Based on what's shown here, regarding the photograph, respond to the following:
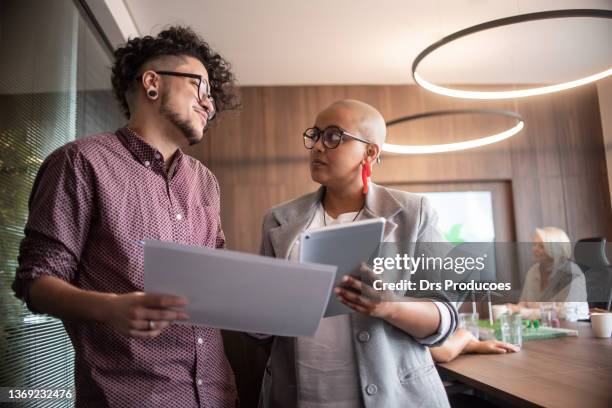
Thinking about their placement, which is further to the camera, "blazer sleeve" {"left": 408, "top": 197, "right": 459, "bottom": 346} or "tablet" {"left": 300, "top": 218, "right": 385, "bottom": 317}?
"blazer sleeve" {"left": 408, "top": 197, "right": 459, "bottom": 346}

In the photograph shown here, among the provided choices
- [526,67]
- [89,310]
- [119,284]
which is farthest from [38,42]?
[526,67]

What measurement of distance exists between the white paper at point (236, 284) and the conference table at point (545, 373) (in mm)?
782

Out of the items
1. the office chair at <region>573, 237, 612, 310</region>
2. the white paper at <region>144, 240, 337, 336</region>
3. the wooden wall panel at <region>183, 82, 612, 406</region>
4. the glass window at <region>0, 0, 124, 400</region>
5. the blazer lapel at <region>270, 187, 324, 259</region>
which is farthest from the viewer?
the wooden wall panel at <region>183, 82, 612, 406</region>

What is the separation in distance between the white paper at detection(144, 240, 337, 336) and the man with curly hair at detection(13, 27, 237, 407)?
0.04 metres

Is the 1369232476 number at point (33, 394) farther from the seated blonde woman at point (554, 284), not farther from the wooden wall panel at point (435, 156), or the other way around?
the wooden wall panel at point (435, 156)

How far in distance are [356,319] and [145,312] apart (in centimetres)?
61

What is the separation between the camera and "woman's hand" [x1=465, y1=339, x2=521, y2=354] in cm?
217

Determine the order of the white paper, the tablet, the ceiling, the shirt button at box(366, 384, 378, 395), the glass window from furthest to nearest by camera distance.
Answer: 1. the ceiling
2. the glass window
3. the shirt button at box(366, 384, 378, 395)
4. the tablet
5. the white paper

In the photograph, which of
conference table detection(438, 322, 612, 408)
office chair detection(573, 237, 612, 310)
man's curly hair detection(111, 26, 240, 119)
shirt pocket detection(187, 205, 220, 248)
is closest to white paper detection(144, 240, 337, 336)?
shirt pocket detection(187, 205, 220, 248)

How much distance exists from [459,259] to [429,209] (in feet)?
0.54

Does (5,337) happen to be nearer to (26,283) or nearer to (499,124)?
(26,283)

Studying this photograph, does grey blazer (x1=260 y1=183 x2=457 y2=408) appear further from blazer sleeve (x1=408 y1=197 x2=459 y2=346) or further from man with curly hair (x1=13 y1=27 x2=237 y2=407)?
man with curly hair (x1=13 y1=27 x2=237 y2=407)

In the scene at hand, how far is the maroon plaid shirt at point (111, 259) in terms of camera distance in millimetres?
1152

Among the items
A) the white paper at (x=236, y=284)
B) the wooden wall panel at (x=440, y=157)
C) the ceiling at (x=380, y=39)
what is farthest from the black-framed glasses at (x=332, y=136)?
the wooden wall panel at (x=440, y=157)
